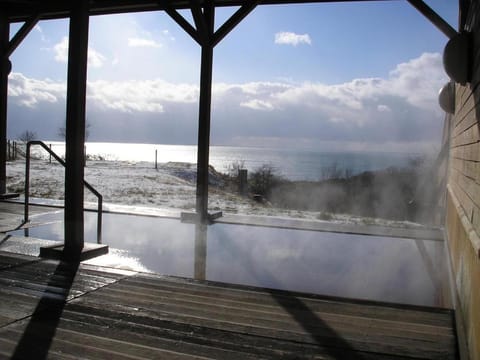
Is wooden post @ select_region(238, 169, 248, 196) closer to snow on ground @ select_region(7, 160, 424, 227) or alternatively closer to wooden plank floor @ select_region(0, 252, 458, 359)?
snow on ground @ select_region(7, 160, 424, 227)

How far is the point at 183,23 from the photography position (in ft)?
16.7

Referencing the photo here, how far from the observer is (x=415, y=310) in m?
2.32

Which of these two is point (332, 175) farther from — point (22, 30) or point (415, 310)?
point (415, 310)

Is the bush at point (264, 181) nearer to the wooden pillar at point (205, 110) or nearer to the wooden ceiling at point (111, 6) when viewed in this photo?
the wooden pillar at point (205, 110)

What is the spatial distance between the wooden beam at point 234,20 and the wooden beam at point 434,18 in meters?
1.77

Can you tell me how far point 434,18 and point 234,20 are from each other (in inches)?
87.5

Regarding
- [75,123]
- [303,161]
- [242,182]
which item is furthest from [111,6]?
[303,161]

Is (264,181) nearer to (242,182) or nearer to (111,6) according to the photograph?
(242,182)

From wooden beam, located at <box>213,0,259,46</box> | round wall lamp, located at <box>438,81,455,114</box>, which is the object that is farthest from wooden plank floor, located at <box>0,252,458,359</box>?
wooden beam, located at <box>213,0,259,46</box>

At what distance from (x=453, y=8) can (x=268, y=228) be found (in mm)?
3135

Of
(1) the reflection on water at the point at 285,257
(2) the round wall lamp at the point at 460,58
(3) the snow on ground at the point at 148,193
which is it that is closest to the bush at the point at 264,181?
(3) the snow on ground at the point at 148,193

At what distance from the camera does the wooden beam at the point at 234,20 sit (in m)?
4.90

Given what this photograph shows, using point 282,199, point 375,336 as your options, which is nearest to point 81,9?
point 375,336

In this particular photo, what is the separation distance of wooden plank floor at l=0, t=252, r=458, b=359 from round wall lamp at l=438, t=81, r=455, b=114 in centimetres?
284
